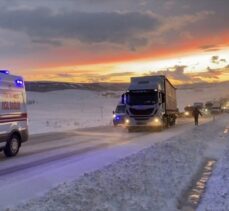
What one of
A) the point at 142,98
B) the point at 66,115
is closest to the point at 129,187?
the point at 142,98

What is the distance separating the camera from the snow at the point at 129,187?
411 inches

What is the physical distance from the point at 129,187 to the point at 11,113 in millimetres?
7434

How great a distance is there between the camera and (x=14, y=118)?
19.2m

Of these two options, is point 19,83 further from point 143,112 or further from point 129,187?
point 143,112

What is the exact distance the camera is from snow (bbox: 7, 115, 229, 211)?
10.4 m

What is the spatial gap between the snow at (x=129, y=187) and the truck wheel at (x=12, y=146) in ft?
14.1

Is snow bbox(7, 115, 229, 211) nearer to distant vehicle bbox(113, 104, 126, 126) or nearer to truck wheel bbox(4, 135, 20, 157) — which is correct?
truck wheel bbox(4, 135, 20, 157)

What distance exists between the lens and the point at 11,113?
1895 centimetres

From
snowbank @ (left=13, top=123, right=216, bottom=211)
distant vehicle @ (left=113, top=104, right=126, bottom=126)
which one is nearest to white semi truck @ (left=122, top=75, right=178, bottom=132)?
distant vehicle @ (left=113, top=104, right=126, bottom=126)

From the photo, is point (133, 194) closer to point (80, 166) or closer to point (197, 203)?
point (197, 203)

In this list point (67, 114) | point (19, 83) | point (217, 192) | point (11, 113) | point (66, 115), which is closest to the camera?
point (217, 192)

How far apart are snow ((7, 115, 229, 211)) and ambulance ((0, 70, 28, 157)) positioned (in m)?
4.29

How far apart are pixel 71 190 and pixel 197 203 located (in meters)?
3.47

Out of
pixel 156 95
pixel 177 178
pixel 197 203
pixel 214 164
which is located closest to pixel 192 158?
pixel 214 164
